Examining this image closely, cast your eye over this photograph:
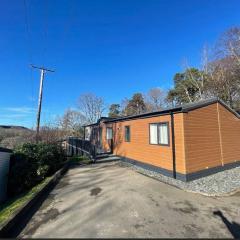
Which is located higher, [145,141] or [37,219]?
[145,141]

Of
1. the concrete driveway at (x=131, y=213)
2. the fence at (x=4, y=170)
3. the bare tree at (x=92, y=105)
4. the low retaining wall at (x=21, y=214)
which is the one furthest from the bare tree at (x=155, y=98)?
the low retaining wall at (x=21, y=214)

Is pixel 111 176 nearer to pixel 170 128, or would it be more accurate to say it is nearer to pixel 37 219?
pixel 170 128

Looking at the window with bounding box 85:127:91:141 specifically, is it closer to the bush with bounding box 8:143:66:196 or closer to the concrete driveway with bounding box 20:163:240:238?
the bush with bounding box 8:143:66:196

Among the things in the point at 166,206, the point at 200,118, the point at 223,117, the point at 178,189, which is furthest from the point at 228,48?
the point at 166,206

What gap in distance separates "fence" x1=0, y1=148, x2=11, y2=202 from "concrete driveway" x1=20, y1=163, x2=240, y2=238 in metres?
3.01

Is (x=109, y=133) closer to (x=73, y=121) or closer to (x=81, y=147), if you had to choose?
(x=81, y=147)

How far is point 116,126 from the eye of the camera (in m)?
16.5

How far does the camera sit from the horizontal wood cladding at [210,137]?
30.8ft

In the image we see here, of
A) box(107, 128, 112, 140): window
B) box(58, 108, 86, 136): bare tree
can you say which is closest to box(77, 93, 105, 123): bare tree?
box(58, 108, 86, 136): bare tree

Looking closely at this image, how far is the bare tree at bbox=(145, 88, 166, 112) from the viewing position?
44259 mm

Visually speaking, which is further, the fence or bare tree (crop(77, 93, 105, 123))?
bare tree (crop(77, 93, 105, 123))

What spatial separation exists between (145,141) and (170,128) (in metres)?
2.44

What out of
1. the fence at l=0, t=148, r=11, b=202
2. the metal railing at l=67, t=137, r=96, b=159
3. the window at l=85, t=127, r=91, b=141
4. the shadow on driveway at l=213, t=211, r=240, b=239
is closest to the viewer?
the shadow on driveway at l=213, t=211, r=240, b=239

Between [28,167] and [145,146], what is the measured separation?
20.6ft
